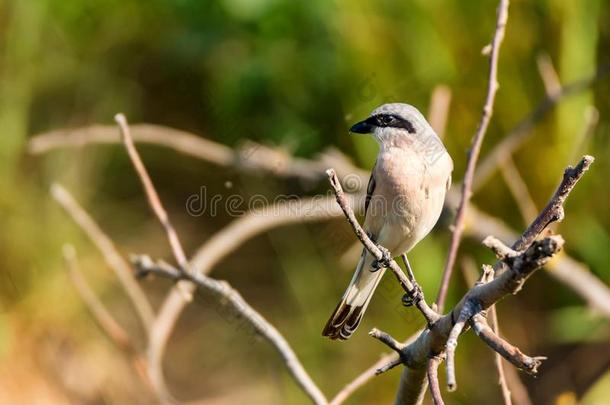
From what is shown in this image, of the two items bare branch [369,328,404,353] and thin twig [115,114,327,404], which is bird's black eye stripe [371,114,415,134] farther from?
bare branch [369,328,404,353]

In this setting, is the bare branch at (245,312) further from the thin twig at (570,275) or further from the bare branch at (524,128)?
the bare branch at (524,128)

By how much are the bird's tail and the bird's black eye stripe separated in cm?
32

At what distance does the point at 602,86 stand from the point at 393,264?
2.38 metres

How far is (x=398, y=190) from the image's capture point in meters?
1.90

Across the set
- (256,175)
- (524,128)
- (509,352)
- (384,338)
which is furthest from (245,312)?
(256,175)

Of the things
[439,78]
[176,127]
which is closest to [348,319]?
[439,78]

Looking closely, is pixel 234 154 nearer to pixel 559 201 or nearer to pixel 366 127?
pixel 366 127

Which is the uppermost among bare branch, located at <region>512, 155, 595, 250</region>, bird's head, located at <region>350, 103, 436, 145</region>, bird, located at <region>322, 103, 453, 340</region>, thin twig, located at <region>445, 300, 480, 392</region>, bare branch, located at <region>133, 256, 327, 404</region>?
bird's head, located at <region>350, 103, 436, 145</region>

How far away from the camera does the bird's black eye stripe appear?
6.37ft

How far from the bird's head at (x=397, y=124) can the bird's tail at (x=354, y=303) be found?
0.98 feet

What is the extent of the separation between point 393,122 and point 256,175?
1.83m

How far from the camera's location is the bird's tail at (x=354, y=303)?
187 centimetres

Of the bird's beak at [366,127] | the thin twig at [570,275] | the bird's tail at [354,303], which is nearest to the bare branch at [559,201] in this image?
the bird's tail at [354,303]

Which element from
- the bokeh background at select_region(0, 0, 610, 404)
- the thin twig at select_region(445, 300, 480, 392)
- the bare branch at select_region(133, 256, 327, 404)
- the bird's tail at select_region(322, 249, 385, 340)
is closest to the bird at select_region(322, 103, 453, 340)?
the bird's tail at select_region(322, 249, 385, 340)
